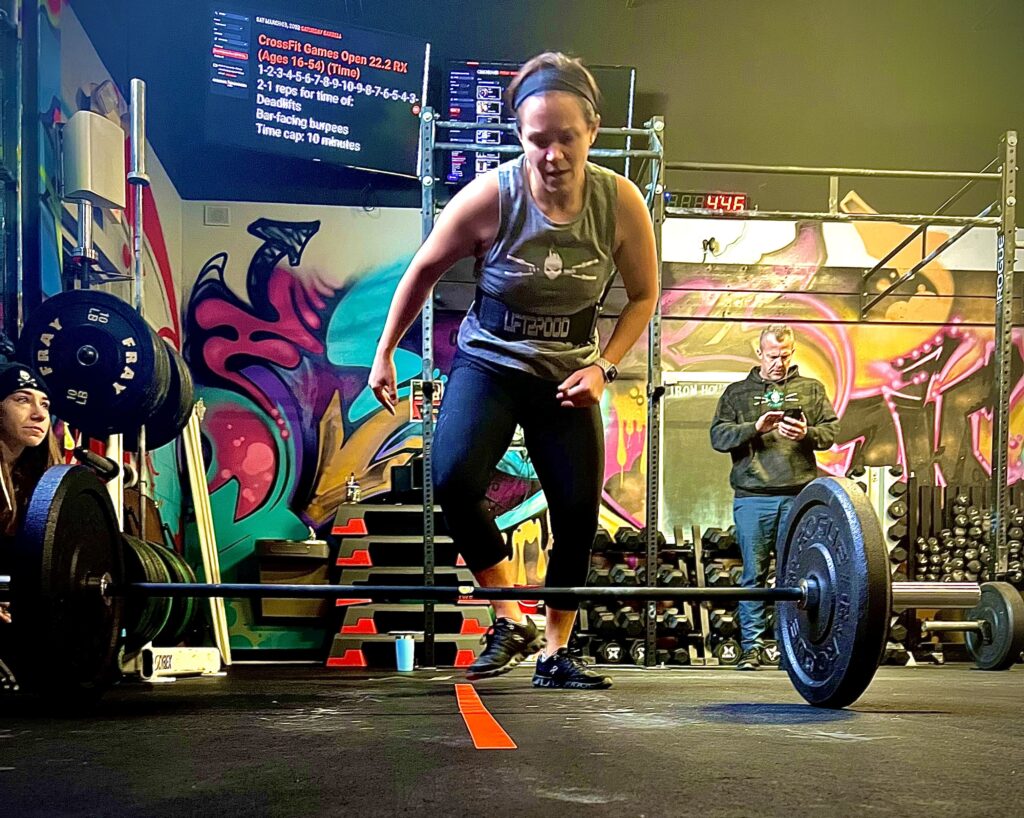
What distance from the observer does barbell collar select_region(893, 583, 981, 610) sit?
3795 millimetres

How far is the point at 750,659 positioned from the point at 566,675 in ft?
5.87

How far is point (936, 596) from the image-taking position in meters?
3.81

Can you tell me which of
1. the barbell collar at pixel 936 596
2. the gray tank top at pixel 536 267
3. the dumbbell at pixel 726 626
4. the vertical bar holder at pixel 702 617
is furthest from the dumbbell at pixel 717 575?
the gray tank top at pixel 536 267

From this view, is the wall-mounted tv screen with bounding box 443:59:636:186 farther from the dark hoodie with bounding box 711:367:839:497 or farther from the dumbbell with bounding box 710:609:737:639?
the dumbbell with bounding box 710:609:737:639

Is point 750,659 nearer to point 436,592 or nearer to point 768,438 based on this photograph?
point 768,438

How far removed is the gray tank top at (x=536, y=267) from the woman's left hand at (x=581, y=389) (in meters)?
0.04

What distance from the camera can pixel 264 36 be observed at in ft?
16.1

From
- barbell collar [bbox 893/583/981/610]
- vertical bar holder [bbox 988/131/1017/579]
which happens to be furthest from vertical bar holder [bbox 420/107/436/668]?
vertical bar holder [bbox 988/131/1017/579]

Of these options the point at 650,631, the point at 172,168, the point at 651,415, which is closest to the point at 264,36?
the point at 172,168

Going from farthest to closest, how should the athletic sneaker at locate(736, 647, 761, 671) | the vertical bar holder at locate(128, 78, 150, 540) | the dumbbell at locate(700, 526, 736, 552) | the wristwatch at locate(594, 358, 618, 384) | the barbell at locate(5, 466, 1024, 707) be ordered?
1. the dumbbell at locate(700, 526, 736, 552)
2. the athletic sneaker at locate(736, 647, 761, 671)
3. the vertical bar holder at locate(128, 78, 150, 540)
4. the wristwatch at locate(594, 358, 618, 384)
5. the barbell at locate(5, 466, 1024, 707)

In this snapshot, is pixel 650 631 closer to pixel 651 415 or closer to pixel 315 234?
pixel 651 415

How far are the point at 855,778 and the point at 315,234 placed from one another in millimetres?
4617

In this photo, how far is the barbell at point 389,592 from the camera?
154cm

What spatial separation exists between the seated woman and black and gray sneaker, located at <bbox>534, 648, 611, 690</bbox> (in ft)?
4.47
